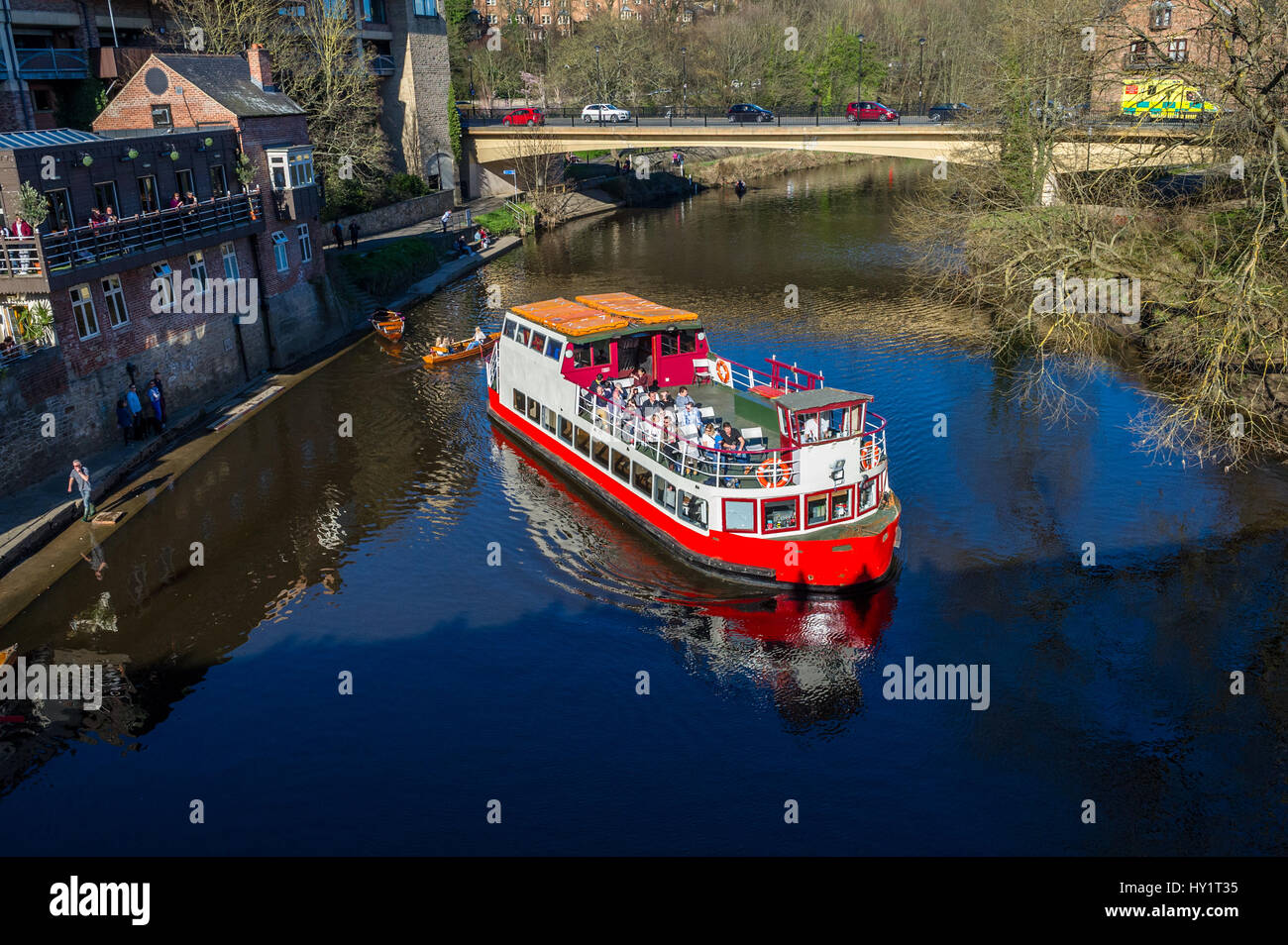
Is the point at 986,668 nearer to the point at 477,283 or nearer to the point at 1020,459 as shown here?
the point at 1020,459

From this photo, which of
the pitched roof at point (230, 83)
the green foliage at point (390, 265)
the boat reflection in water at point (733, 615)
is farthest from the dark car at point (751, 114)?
the boat reflection in water at point (733, 615)

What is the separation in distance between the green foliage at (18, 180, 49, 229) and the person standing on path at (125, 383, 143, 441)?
6.87 metres

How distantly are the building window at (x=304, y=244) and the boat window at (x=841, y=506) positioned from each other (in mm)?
32481

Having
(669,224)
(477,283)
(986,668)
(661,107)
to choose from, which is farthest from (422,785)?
(661,107)

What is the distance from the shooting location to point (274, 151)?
149 feet

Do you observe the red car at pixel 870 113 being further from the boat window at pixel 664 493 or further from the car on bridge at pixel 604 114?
the boat window at pixel 664 493

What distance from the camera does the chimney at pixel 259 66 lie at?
46.7m

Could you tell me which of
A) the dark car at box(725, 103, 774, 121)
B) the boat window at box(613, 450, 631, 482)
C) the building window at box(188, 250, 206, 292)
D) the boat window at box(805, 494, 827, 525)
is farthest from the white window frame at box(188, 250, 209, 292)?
the dark car at box(725, 103, 774, 121)

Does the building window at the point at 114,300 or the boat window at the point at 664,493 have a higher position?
the building window at the point at 114,300

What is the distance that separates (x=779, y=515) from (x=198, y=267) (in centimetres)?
2697
